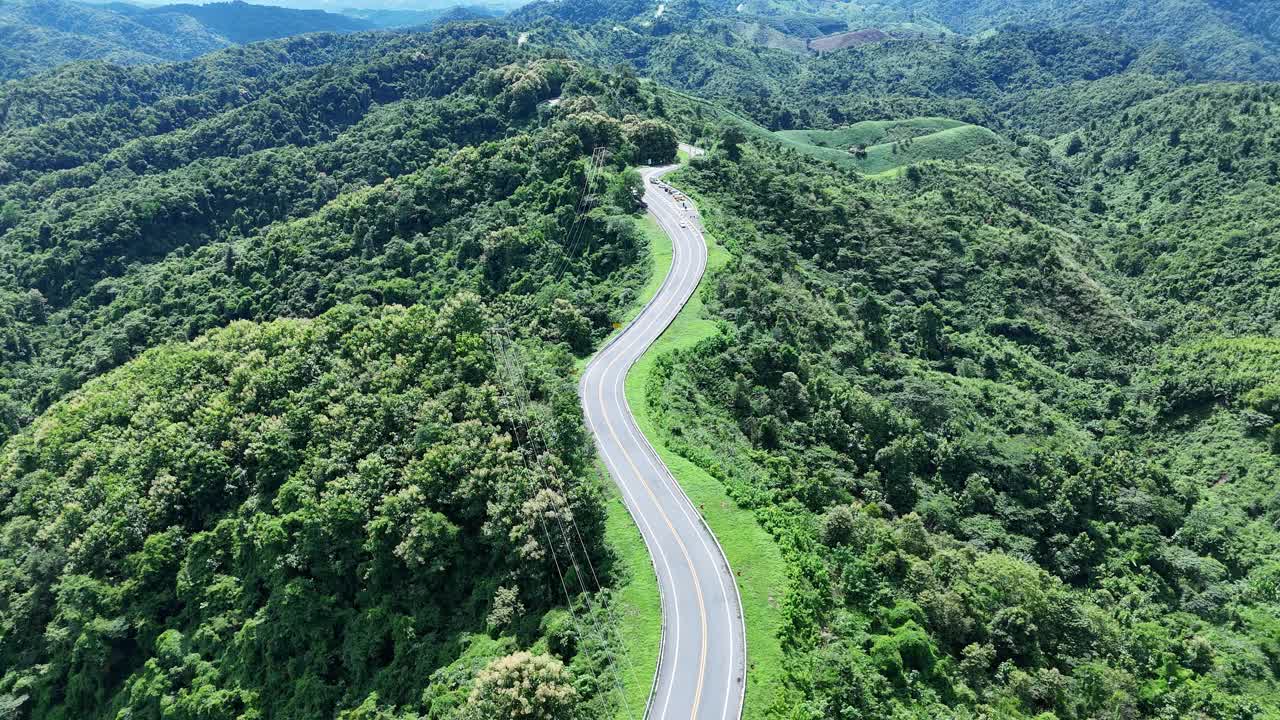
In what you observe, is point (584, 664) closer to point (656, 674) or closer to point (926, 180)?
point (656, 674)

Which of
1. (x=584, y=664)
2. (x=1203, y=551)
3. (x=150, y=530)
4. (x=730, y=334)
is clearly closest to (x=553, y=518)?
(x=584, y=664)

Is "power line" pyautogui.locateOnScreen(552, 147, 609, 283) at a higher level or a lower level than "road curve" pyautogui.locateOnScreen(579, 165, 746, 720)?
higher

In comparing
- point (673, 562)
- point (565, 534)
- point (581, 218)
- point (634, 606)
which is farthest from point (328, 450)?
point (581, 218)

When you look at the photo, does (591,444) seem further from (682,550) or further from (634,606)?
(634,606)

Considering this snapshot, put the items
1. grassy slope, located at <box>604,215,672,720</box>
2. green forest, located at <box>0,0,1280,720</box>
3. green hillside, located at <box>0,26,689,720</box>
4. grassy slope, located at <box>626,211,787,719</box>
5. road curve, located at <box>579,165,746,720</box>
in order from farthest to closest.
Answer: green hillside, located at <box>0,26,689,720</box> → green forest, located at <box>0,0,1280,720</box> → grassy slope, located at <box>626,211,787,719</box> → grassy slope, located at <box>604,215,672,720</box> → road curve, located at <box>579,165,746,720</box>

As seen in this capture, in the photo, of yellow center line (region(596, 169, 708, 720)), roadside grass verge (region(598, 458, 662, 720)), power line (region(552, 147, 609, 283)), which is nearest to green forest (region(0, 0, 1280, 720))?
roadside grass verge (region(598, 458, 662, 720))

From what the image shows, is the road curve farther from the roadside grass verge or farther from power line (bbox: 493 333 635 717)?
power line (bbox: 493 333 635 717)
